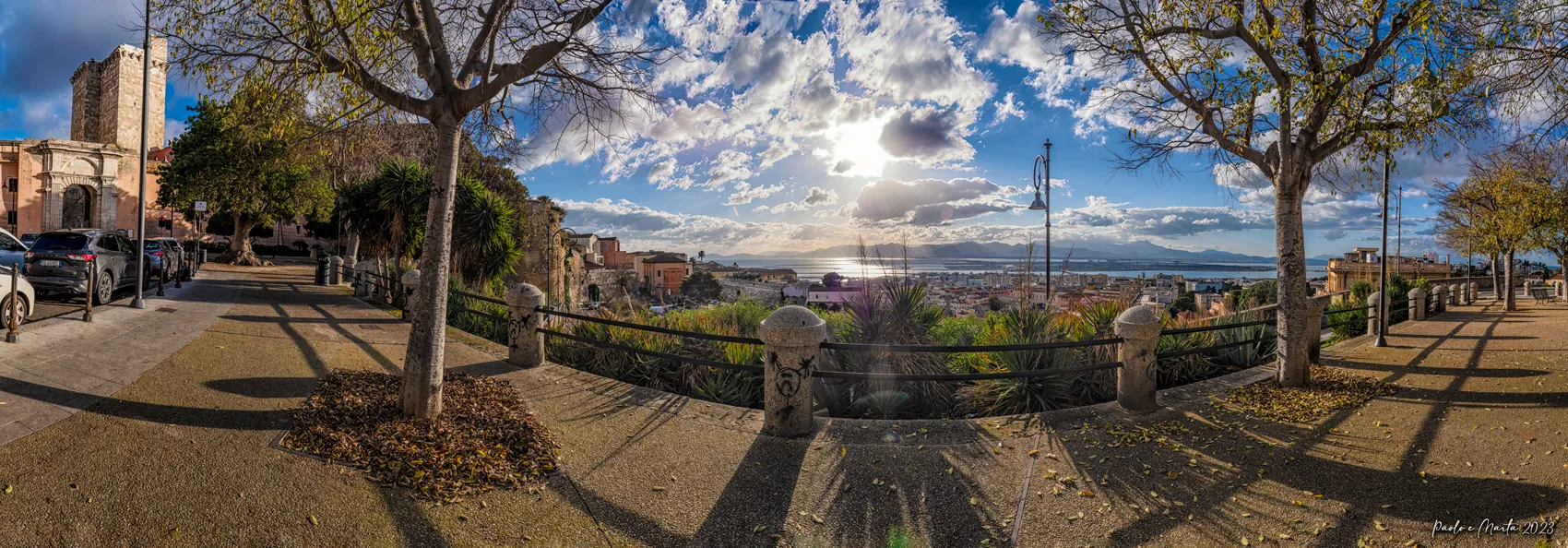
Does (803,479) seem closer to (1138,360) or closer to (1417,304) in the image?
(1138,360)

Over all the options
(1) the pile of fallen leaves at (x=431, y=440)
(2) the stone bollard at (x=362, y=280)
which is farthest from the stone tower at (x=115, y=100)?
(1) the pile of fallen leaves at (x=431, y=440)

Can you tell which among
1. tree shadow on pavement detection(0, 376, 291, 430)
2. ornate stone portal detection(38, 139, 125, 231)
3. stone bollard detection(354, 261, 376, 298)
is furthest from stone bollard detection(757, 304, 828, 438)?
ornate stone portal detection(38, 139, 125, 231)

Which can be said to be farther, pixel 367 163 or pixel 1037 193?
pixel 367 163

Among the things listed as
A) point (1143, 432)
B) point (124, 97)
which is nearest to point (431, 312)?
point (1143, 432)

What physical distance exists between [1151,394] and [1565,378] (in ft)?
19.7

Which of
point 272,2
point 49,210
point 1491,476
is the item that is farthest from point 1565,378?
point 49,210

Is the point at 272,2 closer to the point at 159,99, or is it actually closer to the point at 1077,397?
the point at 1077,397

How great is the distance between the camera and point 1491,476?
4.57 metres

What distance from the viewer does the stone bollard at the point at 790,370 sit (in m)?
5.32

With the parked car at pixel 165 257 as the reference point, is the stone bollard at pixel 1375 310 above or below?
below

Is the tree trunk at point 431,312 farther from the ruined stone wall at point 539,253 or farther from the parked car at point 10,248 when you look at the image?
the ruined stone wall at point 539,253

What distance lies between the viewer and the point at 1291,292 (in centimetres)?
757

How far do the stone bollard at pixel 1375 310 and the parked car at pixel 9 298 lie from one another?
20.1 metres

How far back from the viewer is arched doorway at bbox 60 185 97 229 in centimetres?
4322
